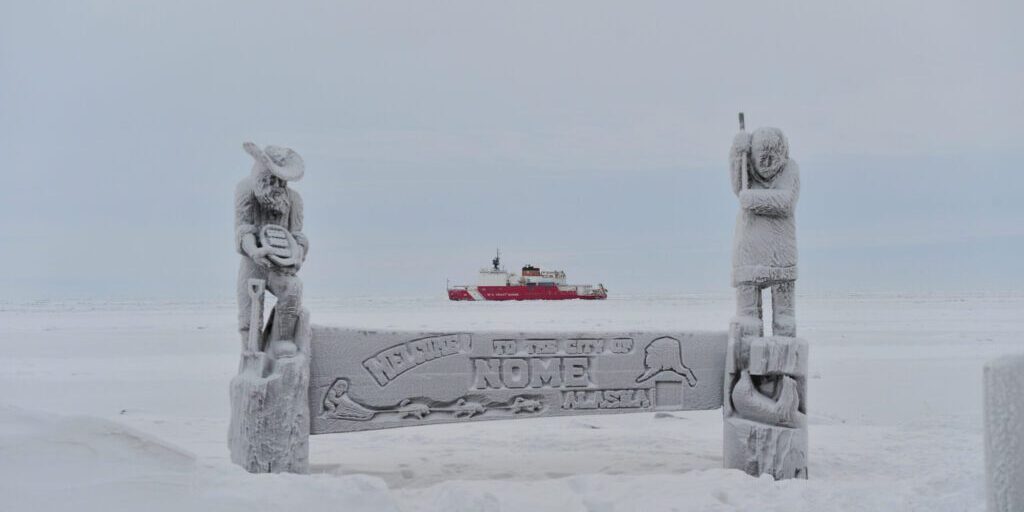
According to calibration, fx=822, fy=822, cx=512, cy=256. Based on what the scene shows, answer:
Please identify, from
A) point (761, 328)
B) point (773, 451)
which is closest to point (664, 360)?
point (761, 328)

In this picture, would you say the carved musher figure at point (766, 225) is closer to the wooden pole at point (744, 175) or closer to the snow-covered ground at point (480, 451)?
the wooden pole at point (744, 175)

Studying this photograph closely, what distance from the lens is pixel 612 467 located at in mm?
6078

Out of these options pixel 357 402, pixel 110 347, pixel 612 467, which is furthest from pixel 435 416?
pixel 110 347

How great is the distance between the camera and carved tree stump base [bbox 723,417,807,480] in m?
5.64

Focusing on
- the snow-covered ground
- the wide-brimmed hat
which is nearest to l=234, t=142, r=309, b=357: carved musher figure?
the wide-brimmed hat

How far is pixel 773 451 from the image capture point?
5.65 metres

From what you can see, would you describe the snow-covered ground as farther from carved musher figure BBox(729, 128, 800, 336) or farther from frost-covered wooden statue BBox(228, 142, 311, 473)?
carved musher figure BBox(729, 128, 800, 336)

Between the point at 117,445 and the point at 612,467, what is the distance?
14.6 feet

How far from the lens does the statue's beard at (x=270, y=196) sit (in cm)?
520

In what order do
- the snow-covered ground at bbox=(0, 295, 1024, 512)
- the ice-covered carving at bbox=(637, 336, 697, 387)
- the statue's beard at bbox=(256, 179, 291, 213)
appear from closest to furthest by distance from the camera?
the snow-covered ground at bbox=(0, 295, 1024, 512) < the statue's beard at bbox=(256, 179, 291, 213) < the ice-covered carving at bbox=(637, 336, 697, 387)

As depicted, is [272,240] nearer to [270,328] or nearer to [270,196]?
[270,196]

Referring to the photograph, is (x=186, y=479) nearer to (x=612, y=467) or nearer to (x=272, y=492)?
(x=272, y=492)

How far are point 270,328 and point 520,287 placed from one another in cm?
3301

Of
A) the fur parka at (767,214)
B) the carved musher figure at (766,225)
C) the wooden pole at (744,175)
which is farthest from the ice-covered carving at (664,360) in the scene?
the wooden pole at (744,175)
